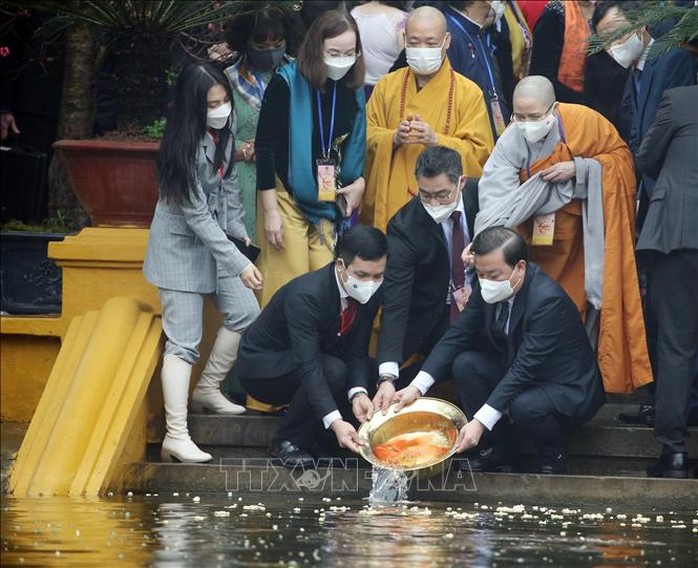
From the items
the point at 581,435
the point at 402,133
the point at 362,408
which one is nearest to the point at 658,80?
the point at 402,133

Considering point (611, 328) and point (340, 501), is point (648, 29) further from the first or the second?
point (340, 501)

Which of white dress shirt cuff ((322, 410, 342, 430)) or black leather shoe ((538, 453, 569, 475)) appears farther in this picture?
black leather shoe ((538, 453, 569, 475))

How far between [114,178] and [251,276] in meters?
1.33

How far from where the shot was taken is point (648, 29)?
11477 mm

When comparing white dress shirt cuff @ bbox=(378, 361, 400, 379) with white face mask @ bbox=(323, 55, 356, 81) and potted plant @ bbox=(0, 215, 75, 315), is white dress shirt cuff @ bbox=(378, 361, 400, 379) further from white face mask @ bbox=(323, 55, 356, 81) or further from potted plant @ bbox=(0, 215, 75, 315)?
potted plant @ bbox=(0, 215, 75, 315)

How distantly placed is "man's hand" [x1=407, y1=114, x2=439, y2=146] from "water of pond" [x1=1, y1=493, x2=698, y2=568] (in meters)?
2.09

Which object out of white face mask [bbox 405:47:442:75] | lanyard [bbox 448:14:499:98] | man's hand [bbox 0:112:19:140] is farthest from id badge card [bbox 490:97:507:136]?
man's hand [bbox 0:112:19:140]

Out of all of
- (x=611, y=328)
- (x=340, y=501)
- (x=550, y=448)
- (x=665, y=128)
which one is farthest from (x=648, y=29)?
(x=340, y=501)

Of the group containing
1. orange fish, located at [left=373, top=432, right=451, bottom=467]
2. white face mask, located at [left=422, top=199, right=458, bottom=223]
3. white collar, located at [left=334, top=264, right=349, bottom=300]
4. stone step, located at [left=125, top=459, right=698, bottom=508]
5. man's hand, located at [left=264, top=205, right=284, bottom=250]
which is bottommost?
stone step, located at [left=125, top=459, right=698, bottom=508]

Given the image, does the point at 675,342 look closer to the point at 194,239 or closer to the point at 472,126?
the point at 472,126

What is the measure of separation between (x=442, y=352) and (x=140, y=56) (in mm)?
2546

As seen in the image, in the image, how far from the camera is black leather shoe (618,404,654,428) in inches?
429

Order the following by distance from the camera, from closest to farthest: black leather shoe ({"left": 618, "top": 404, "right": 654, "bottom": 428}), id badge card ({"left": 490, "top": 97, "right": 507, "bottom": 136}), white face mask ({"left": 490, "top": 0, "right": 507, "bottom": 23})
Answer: black leather shoe ({"left": 618, "top": 404, "right": 654, "bottom": 428})
id badge card ({"left": 490, "top": 97, "right": 507, "bottom": 136})
white face mask ({"left": 490, "top": 0, "right": 507, "bottom": 23})

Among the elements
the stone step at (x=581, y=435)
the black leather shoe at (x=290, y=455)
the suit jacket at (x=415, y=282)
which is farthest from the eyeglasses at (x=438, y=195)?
the black leather shoe at (x=290, y=455)
